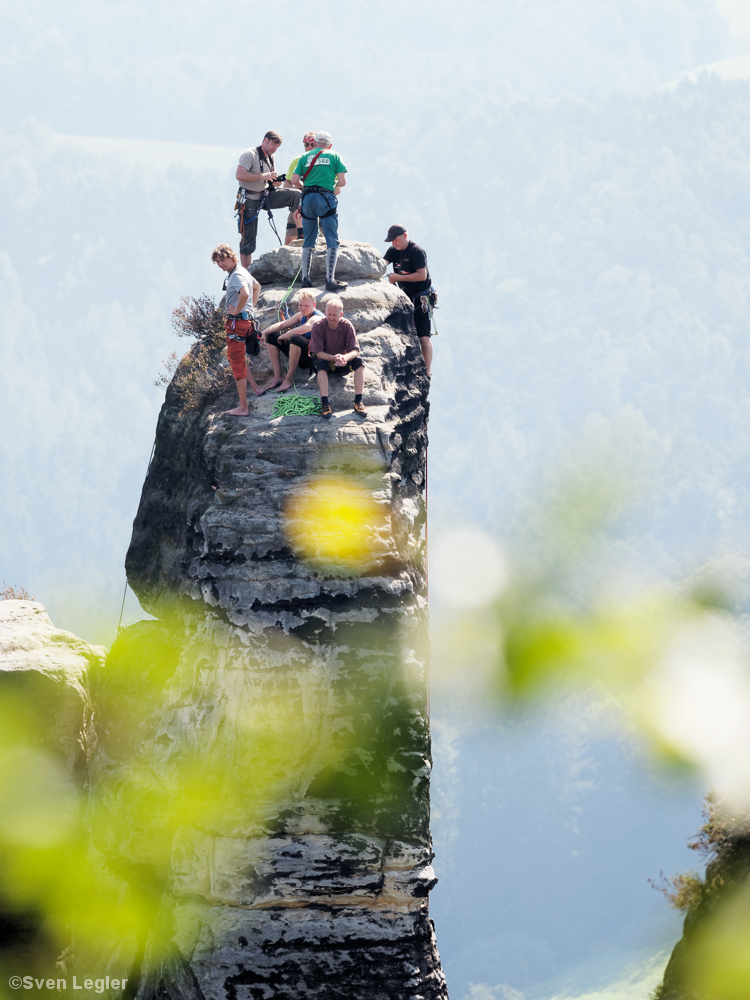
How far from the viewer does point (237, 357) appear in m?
13.2

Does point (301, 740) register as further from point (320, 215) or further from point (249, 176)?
point (249, 176)

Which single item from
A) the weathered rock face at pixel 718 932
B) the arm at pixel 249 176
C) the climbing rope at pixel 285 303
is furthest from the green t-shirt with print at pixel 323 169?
the weathered rock face at pixel 718 932

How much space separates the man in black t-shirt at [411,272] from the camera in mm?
16078

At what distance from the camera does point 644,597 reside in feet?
429

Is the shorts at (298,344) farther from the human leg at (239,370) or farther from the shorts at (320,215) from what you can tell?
the shorts at (320,215)

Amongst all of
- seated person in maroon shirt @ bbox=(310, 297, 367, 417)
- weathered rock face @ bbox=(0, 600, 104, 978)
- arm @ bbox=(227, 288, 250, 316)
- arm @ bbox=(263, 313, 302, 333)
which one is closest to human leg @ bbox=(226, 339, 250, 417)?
arm @ bbox=(227, 288, 250, 316)

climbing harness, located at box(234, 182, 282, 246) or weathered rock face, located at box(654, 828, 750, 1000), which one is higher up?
climbing harness, located at box(234, 182, 282, 246)

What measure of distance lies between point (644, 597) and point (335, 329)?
4928 inches

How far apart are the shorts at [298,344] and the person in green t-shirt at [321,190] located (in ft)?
6.61

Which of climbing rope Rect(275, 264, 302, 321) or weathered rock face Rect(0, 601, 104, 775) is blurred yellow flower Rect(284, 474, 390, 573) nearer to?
climbing rope Rect(275, 264, 302, 321)

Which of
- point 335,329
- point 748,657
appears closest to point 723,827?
point 335,329

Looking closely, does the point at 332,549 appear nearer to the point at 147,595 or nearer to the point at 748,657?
the point at 147,595

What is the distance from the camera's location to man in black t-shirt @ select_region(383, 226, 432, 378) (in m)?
16.1

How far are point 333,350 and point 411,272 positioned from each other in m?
3.91
